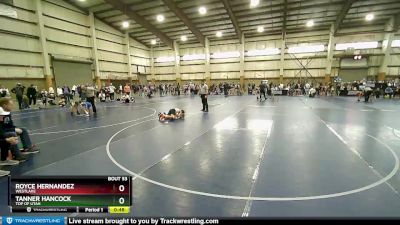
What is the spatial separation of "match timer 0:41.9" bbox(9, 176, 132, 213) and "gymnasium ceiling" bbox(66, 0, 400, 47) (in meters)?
26.6

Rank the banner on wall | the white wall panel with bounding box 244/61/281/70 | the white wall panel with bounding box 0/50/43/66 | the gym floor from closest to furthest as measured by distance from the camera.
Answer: the gym floor < the banner on wall < the white wall panel with bounding box 0/50/43/66 < the white wall panel with bounding box 244/61/281/70

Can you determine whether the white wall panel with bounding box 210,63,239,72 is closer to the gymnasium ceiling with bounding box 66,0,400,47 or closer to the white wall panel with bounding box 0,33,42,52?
the gymnasium ceiling with bounding box 66,0,400,47

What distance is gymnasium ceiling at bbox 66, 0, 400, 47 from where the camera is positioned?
2602cm

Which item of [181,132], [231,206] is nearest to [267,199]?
[231,206]

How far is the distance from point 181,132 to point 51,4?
26.7 meters

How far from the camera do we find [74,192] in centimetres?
175

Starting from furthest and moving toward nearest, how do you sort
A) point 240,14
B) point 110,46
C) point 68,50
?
point 110,46, point 240,14, point 68,50

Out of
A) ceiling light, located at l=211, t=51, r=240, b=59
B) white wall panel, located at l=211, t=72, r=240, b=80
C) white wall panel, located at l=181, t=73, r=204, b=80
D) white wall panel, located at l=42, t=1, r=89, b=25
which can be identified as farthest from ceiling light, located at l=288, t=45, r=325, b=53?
white wall panel, located at l=42, t=1, r=89, b=25

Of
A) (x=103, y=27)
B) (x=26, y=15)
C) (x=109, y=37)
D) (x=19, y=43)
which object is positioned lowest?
(x=19, y=43)

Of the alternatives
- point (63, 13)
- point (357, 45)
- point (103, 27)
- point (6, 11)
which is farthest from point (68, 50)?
point (357, 45)

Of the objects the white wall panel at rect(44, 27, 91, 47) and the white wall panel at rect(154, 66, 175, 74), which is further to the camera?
the white wall panel at rect(154, 66, 175, 74)

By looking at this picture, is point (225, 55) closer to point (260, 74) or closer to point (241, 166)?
point (260, 74)

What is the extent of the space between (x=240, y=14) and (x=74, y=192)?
3065 cm

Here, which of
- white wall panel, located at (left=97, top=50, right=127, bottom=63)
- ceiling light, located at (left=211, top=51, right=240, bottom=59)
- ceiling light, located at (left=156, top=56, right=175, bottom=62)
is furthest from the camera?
ceiling light, located at (left=156, top=56, right=175, bottom=62)
